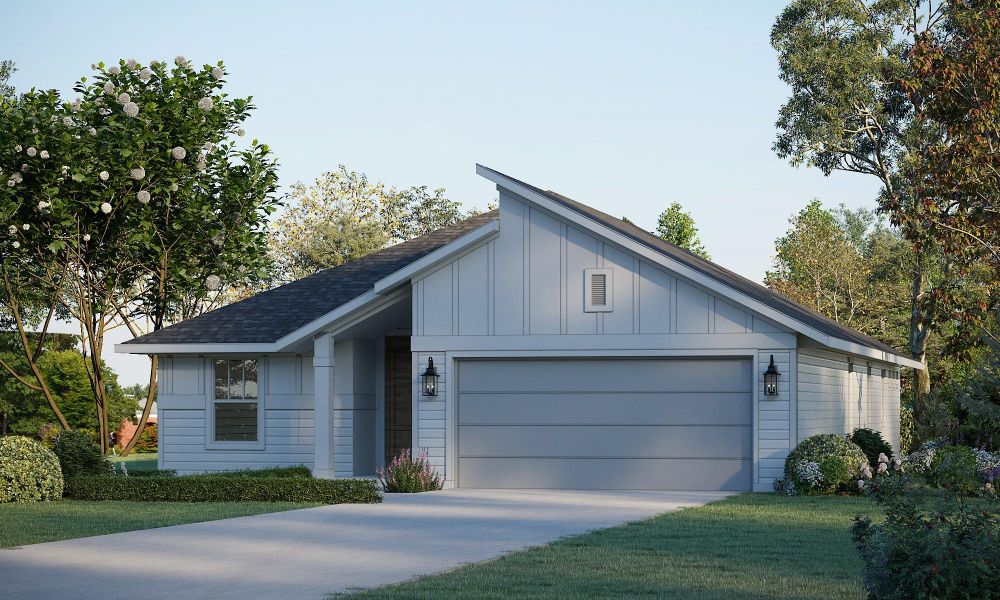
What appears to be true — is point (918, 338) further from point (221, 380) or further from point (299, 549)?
point (299, 549)

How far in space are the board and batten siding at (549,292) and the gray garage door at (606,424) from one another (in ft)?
2.24

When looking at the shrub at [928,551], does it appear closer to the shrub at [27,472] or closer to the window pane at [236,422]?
the shrub at [27,472]

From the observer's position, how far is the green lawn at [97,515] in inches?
512

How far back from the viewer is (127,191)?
1035 inches

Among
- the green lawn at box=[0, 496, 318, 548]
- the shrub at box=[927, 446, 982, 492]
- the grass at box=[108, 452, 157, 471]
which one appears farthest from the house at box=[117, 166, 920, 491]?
the grass at box=[108, 452, 157, 471]

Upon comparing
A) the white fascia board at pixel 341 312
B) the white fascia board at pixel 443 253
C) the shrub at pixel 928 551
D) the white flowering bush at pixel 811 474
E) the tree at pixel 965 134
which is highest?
the tree at pixel 965 134

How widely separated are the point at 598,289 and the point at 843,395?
628cm

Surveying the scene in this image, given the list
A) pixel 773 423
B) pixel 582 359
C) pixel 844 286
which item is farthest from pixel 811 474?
pixel 844 286

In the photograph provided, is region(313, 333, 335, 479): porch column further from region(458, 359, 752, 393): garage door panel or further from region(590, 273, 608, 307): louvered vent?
region(590, 273, 608, 307): louvered vent

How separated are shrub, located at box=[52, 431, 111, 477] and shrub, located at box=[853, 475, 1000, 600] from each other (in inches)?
553

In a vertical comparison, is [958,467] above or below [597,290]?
below

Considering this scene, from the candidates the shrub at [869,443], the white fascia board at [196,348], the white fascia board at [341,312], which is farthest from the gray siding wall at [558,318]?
the shrub at [869,443]

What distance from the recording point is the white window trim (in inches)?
888

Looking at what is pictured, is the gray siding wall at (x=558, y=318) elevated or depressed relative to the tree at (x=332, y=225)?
depressed
